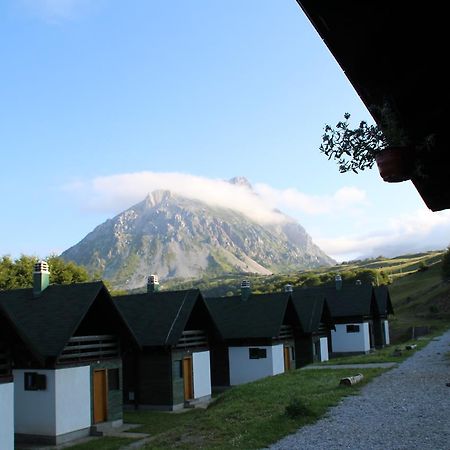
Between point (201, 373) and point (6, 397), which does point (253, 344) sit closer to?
point (201, 373)

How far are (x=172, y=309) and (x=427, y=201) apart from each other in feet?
79.6

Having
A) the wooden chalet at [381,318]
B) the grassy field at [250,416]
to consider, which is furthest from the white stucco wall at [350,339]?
the grassy field at [250,416]

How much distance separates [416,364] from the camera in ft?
95.8

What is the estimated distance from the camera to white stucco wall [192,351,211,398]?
29484mm

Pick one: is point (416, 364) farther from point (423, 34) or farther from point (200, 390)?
point (423, 34)

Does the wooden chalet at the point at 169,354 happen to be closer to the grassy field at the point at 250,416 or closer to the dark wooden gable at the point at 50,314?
the grassy field at the point at 250,416

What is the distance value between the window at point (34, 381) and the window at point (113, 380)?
11.2ft

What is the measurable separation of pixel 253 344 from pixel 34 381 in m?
16.9

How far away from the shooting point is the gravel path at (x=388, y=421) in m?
12.4

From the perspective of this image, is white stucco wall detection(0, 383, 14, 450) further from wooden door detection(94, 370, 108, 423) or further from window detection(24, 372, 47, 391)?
wooden door detection(94, 370, 108, 423)

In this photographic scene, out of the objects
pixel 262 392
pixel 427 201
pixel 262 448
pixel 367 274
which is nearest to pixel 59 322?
pixel 262 392

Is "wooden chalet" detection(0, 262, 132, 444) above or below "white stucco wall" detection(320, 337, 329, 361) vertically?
above

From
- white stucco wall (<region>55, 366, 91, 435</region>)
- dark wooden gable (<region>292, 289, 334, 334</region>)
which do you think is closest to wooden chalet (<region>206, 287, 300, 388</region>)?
dark wooden gable (<region>292, 289, 334, 334</region>)

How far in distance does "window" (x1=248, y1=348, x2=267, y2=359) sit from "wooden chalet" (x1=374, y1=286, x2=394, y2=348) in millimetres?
23343
